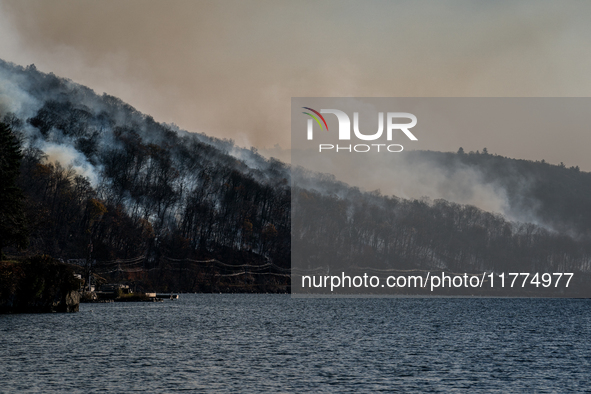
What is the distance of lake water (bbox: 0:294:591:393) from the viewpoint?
3622 cm

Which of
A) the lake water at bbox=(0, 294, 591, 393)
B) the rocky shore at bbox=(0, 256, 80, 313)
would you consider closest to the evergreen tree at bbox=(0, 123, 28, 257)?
the rocky shore at bbox=(0, 256, 80, 313)

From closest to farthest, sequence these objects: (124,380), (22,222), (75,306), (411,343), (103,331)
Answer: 1. (124,380)
2. (411,343)
3. (103,331)
4. (22,222)
5. (75,306)

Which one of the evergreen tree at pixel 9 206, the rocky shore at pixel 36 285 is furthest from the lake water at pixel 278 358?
the evergreen tree at pixel 9 206

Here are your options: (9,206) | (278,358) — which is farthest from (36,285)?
(278,358)

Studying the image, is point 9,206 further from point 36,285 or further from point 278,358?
point 278,358

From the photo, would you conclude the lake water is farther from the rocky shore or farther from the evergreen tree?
the evergreen tree

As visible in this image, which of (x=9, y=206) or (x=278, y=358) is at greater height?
(x=9, y=206)

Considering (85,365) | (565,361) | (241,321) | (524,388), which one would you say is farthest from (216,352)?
(241,321)

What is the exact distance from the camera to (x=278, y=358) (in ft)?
157

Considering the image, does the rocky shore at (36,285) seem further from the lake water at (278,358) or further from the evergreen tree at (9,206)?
the lake water at (278,358)

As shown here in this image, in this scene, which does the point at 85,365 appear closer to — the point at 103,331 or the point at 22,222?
the point at 103,331

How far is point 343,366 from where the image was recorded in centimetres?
4397

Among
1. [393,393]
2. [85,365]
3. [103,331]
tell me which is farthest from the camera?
[103,331]

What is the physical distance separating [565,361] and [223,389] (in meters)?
31.2
